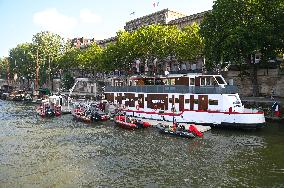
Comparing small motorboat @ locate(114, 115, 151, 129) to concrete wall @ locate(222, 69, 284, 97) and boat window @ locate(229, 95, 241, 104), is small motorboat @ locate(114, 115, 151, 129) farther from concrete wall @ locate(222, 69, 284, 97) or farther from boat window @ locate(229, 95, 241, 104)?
concrete wall @ locate(222, 69, 284, 97)

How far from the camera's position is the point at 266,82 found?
63812 millimetres

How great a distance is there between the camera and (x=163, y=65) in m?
90.8

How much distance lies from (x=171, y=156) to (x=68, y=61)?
86.6 m

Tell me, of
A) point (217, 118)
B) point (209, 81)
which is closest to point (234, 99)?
point (217, 118)

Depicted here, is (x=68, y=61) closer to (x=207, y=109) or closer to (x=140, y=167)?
(x=207, y=109)

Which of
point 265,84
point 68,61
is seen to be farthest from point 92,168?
point 68,61

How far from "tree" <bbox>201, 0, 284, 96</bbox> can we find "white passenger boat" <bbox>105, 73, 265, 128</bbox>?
33.4 feet

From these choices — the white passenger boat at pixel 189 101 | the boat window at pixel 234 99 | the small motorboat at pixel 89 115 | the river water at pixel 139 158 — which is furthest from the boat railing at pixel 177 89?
the small motorboat at pixel 89 115

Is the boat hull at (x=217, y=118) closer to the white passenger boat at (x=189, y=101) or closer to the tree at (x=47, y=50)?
the white passenger boat at (x=189, y=101)

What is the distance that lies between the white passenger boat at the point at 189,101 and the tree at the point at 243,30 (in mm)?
10182

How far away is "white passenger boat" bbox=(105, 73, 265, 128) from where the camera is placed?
40688 millimetres

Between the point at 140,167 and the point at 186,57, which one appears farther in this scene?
the point at 186,57

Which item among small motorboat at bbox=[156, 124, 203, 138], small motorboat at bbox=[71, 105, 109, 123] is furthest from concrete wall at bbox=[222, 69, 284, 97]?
small motorboat at bbox=[156, 124, 203, 138]

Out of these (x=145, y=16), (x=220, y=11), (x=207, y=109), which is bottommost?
(x=207, y=109)
